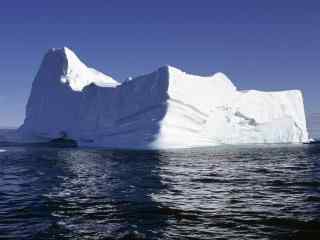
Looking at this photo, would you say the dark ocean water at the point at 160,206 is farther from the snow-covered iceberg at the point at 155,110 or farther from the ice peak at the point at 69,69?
the ice peak at the point at 69,69

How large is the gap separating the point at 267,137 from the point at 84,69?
106ft

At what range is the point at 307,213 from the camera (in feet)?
42.7

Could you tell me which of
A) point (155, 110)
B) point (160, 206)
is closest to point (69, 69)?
point (155, 110)

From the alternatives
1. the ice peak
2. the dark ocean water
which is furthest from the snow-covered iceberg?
the dark ocean water

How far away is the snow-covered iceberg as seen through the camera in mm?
55250

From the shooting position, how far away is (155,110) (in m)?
55.8

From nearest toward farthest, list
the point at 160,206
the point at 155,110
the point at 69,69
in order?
1. the point at 160,206
2. the point at 155,110
3. the point at 69,69

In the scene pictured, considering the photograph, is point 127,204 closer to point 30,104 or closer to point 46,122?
point 46,122

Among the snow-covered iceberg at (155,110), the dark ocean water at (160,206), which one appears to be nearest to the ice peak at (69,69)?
the snow-covered iceberg at (155,110)

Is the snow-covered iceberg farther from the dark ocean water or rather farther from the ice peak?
the dark ocean water

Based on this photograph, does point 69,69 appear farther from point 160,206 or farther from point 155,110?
point 160,206

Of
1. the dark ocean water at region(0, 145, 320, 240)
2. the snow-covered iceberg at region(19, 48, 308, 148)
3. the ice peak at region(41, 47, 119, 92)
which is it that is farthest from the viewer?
the ice peak at region(41, 47, 119, 92)

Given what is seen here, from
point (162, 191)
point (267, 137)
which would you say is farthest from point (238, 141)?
point (162, 191)

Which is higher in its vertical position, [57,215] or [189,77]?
[189,77]
